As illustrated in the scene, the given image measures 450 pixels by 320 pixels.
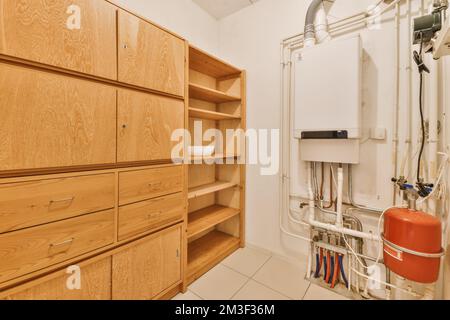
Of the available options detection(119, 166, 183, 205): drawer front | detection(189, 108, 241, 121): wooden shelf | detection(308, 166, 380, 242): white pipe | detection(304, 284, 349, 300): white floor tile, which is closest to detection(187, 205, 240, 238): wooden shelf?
detection(119, 166, 183, 205): drawer front

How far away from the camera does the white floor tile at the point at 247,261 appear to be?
1815 millimetres

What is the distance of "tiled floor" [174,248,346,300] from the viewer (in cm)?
149

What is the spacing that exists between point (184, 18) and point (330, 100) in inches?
65.0

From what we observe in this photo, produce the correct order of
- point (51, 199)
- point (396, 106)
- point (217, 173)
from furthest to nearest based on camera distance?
point (217, 173) → point (396, 106) → point (51, 199)

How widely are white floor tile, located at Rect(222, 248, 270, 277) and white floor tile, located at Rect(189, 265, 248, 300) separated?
75 millimetres

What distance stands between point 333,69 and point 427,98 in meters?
0.60

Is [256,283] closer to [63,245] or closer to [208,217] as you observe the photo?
[208,217]

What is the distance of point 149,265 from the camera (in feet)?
4.28

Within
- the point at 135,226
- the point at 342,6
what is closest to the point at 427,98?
the point at 342,6

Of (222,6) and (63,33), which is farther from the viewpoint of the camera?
(222,6)

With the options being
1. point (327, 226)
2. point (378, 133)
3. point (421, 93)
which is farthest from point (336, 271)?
point (421, 93)

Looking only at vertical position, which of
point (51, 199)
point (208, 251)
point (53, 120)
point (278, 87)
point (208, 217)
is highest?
point (278, 87)

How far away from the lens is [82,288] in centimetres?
101

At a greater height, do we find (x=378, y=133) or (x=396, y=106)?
(x=396, y=106)
